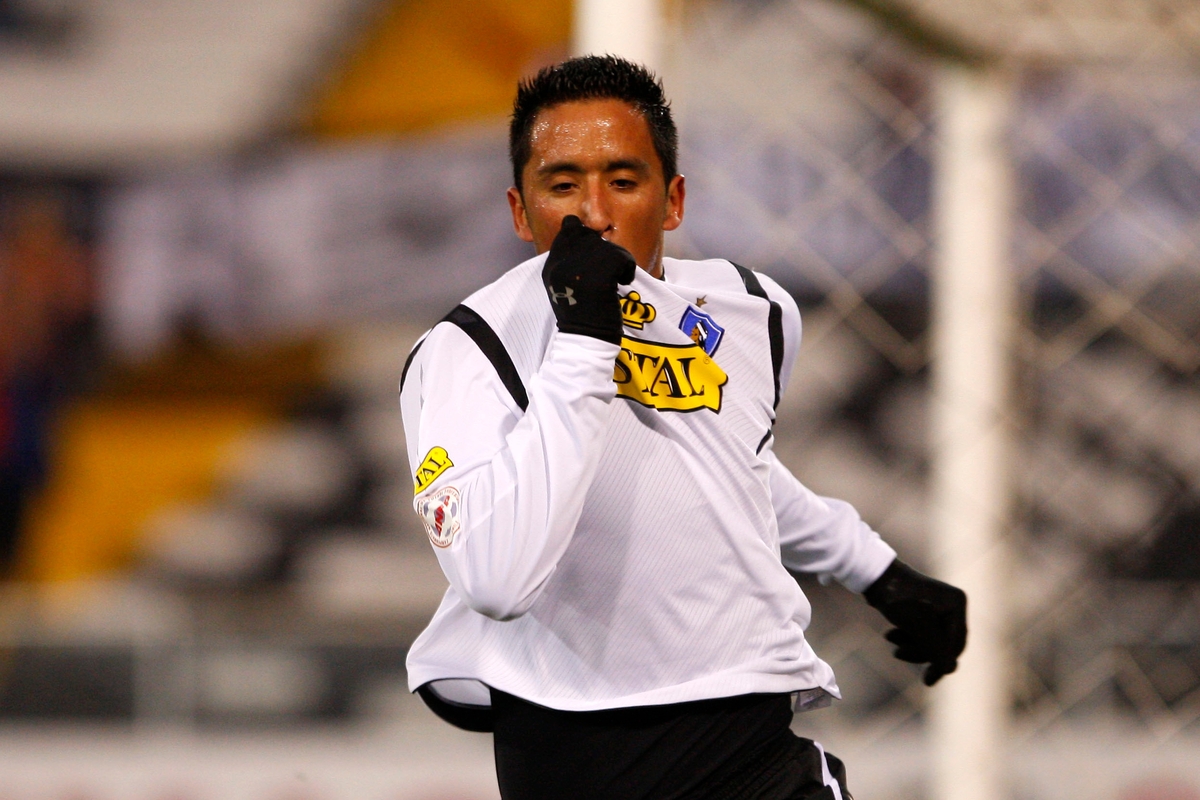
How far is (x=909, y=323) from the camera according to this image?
6570 mm

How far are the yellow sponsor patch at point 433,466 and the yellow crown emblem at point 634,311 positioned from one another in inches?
8.9

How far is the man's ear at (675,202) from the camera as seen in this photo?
1386 mm

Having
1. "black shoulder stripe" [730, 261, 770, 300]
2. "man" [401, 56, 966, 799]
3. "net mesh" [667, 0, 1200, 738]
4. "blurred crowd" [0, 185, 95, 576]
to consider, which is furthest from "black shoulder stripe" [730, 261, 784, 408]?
"blurred crowd" [0, 185, 95, 576]

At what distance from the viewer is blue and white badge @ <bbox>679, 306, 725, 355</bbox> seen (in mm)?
1383

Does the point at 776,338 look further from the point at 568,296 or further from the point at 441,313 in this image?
the point at 441,313

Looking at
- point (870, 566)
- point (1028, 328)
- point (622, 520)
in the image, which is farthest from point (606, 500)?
point (1028, 328)

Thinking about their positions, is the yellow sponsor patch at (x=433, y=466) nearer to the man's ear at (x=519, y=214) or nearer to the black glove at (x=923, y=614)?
the man's ear at (x=519, y=214)

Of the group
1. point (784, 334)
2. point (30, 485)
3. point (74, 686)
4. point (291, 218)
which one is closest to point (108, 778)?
point (74, 686)

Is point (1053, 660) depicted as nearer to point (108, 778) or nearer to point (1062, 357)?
point (1062, 357)

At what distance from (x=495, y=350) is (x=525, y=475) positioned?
6.9 inches

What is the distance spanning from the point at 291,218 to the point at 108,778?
3.81m

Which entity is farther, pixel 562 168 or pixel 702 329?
pixel 702 329

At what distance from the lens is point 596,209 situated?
49.8 inches

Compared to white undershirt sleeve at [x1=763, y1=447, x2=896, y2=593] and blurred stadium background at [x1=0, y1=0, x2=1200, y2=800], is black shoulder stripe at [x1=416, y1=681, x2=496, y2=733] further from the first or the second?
blurred stadium background at [x1=0, y1=0, x2=1200, y2=800]
